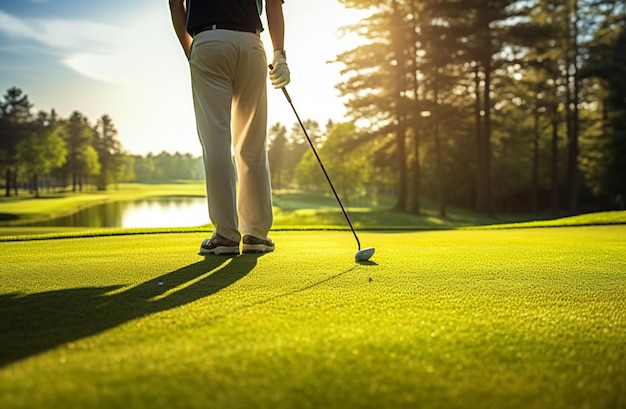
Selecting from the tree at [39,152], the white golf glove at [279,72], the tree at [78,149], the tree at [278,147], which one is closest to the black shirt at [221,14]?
the white golf glove at [279,72]

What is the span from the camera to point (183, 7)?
4.41 meters

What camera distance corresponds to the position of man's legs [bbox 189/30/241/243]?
4039 mm

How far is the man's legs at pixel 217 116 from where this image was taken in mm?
4039

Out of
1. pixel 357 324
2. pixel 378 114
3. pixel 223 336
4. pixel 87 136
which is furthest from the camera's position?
pixel 87 136

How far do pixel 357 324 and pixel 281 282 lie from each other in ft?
2.95

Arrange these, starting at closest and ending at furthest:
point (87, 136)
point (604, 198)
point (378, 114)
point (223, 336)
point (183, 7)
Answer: point (223, 336), point (183, 7), point (378, 114), point (604, 198), point (87, 136)

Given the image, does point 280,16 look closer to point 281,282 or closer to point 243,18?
point 243,18

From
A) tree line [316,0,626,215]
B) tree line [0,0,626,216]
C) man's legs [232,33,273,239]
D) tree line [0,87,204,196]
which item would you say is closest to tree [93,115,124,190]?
tree line [0,87,204,196]

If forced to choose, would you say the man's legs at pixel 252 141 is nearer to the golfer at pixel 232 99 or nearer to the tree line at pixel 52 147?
A: the golfer at pixel 232 99

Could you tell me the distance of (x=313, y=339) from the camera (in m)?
1.59

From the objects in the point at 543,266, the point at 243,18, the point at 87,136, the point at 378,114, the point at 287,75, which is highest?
the point at 87,136

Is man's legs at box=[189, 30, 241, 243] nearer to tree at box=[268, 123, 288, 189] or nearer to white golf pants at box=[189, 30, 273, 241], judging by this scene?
white golf pants at box=[189, 30, 273, 241]

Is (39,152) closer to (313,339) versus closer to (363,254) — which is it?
(363,254)

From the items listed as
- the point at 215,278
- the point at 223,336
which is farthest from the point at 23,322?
the point at 215,278
